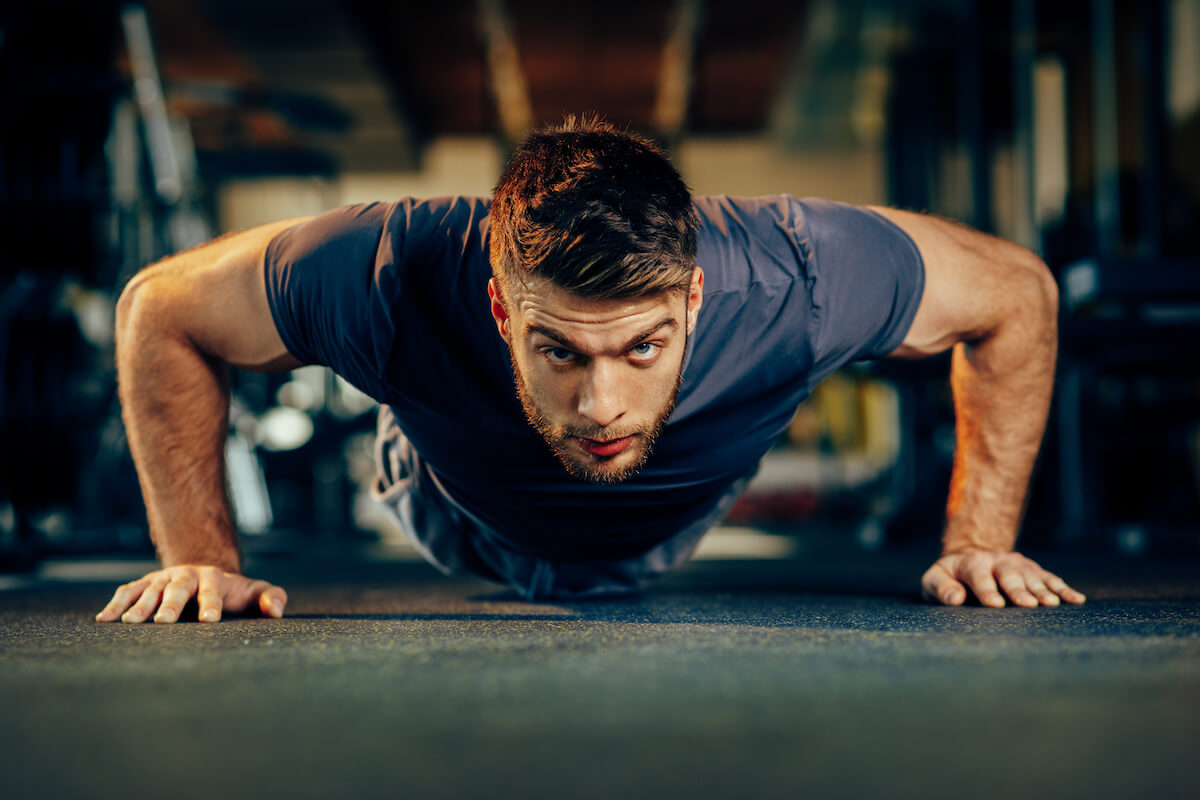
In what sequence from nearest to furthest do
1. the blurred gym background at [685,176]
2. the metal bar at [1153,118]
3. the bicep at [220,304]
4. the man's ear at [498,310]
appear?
the man's ear at [498,310] < the bicep at [220,304] < the metal bar at [1153,118] < the blurred gym background at [685,176]

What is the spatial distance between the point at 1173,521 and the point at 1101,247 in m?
0.99

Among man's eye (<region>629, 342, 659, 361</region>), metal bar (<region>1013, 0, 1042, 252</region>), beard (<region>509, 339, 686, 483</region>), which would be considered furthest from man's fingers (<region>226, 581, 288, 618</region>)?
metal bar (<region>1013, 0, 1042, 252</region>)

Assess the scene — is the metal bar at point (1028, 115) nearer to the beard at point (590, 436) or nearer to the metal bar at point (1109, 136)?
the metal bar at point (1109, 136)

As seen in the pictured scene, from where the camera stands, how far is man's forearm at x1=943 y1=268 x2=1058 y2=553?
1.49 m

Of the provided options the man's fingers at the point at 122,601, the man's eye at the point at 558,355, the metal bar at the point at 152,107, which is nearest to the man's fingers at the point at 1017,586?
the man's eye at the point at 558,355

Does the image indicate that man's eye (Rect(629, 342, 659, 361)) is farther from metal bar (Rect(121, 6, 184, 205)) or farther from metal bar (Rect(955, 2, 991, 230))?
metal bar (Rect(121, 6, 184, 205))

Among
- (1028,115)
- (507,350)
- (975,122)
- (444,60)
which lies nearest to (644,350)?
(507,350)

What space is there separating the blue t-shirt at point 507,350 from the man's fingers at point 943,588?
0.93 feet

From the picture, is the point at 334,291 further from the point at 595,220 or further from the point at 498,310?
the point at 595,220

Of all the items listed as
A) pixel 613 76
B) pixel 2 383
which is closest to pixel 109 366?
pixel 2 383

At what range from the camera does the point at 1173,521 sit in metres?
3.28

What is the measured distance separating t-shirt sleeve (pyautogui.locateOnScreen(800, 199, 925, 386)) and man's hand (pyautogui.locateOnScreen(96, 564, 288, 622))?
30.8 inches

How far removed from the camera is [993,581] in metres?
1.35

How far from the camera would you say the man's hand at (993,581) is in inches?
52.1
